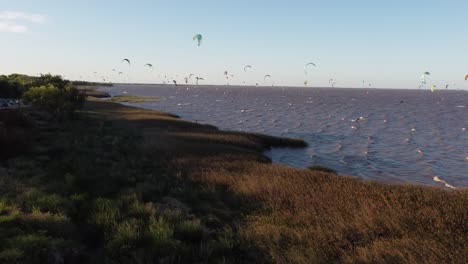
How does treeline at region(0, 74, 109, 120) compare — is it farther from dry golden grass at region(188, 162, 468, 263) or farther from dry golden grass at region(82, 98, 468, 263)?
dry golden grass at region(188, 162, 468, 263)

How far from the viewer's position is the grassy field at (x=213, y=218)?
834 cm

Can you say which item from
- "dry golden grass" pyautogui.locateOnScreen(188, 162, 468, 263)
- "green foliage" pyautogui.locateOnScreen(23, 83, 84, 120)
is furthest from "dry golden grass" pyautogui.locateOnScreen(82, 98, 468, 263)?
"green foliage" pyautogui.locateOnScreen(23, 83, 84, 120)

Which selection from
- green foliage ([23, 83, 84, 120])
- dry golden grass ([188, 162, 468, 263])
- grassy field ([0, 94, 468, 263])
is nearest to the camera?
dry golden grass ([188, 162, 468, 263])

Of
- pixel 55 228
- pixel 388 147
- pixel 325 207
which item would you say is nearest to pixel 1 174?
pixel 55 228

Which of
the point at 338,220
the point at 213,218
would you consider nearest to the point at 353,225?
the point at 338,220

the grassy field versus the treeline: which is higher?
the treeline

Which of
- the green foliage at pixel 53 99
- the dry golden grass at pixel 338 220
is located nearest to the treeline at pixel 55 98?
the green foliage at pixel 53 99

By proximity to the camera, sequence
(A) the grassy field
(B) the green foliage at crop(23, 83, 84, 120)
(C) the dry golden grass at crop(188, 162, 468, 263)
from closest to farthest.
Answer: (C) the dry golden grass at crop(188, 162, 468, 263), (A) the grassy field, (B) the green foliage at crop(23, 83, 84, 120)

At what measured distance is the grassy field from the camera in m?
8.34

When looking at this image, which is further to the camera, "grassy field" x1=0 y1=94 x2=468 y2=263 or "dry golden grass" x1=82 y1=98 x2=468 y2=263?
"grassy field" x1=0 y1=94 x2=468 y2=263

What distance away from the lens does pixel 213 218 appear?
11516 millimetres

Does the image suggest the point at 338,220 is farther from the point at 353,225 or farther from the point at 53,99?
the point at 53,99

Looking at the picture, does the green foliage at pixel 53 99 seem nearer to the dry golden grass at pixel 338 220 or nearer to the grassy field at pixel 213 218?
the grassy field at pixel 213 218

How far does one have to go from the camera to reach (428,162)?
4006cm
